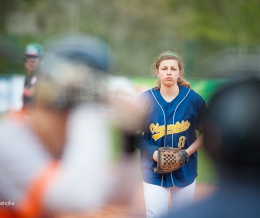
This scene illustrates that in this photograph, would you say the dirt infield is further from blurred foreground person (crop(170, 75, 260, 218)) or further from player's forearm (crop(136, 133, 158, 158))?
blurred foreground person (crop(170, 75, 260, 218))

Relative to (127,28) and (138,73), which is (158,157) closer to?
(138,73)

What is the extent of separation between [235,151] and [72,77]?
82 cm

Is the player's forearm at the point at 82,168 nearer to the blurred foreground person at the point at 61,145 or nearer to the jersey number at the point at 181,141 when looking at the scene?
the blurred foreground person at the point at 61,145

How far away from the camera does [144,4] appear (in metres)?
20.5

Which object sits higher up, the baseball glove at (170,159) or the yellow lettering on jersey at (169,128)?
the yellow lettering on jersey at (169,128)

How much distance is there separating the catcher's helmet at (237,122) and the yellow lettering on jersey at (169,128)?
46.5 inches

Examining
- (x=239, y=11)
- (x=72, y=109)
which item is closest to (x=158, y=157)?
(x=72, y=109)

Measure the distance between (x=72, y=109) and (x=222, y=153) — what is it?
28.6 inches

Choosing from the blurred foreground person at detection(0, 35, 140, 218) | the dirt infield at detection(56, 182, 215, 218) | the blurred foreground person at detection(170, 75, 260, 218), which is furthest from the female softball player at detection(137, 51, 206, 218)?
the blurred foreground person at detection(170, 75, 260, 218)

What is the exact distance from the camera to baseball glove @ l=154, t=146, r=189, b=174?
7.28 feet

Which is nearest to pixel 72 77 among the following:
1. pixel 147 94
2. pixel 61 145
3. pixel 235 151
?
pixel 61 145

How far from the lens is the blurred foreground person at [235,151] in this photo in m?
0.99

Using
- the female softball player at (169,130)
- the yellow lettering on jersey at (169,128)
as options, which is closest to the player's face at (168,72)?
the female softball player at (169,130)

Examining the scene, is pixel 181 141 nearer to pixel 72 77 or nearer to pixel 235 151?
pixel 72 77
